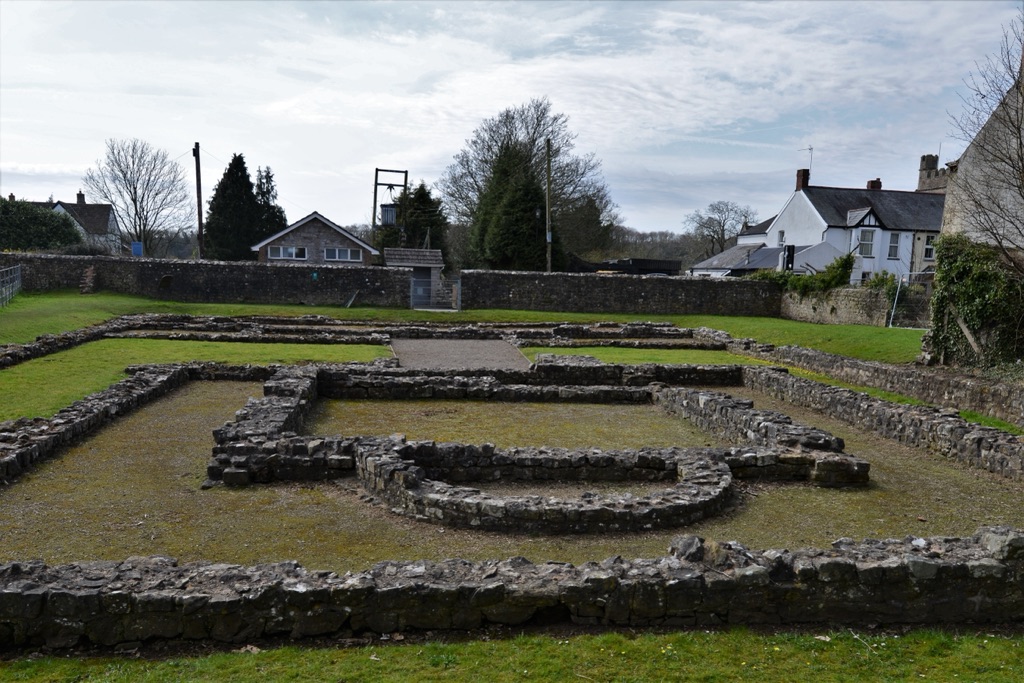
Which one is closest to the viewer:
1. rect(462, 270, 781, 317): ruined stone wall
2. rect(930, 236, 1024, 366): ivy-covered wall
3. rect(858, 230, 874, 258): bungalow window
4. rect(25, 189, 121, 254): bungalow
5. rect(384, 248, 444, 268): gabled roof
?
rect(930, 236, 1024, 366): ivy-covered wall

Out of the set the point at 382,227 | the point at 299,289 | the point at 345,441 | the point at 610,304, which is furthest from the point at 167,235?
the point at 345,441

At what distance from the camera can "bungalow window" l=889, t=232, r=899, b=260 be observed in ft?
151

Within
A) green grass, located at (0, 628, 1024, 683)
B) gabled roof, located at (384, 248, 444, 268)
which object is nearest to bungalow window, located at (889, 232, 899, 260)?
gabled roof, located at (384, 248, 444, 268)

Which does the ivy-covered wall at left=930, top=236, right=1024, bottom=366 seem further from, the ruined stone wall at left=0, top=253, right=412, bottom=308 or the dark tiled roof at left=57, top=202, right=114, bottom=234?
the dark tiled roof at left=57, top=202, right=114, bottom=234

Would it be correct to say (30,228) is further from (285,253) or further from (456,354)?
(456,354)

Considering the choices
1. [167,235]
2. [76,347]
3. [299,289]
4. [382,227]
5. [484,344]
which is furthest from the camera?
[167,235]

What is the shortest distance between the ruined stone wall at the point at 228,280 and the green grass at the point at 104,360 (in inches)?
549

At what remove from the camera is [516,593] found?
5.86 m

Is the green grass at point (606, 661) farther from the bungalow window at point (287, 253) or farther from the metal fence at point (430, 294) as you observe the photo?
the bungalow window at point (287, 253)

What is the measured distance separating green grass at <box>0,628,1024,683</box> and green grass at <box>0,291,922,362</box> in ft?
56.9

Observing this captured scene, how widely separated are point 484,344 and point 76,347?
1333 centimetres

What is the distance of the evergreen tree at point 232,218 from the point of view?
201 ft

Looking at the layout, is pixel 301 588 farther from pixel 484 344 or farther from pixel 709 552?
pixel 484 344

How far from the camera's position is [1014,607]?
20.8 ft
